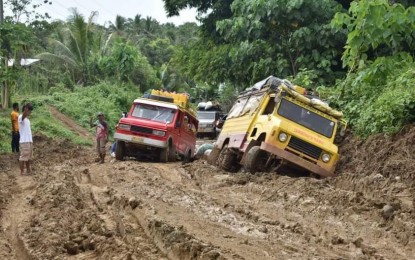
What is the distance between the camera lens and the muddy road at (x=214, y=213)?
5.77 metres

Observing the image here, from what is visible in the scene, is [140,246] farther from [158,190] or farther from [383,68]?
[383,68]

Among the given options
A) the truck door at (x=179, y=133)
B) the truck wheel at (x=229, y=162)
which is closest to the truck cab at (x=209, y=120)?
the truck door at (x=179, y=133)

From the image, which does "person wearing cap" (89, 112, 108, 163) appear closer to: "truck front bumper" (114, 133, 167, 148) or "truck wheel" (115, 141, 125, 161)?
"truck front bumper" (114, 133, 167, 148)

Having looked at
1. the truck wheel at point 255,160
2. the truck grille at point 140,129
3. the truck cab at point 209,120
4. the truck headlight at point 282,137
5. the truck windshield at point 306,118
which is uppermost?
the truck windshield at point 306,118

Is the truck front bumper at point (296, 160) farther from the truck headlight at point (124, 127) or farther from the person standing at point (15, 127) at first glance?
the person standing at point (15, 127)

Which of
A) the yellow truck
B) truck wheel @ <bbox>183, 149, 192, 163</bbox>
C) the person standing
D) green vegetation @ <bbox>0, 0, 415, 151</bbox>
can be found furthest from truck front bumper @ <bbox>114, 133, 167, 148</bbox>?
green vegetation @ <bbox>0, 0, 415, 151</bbox>

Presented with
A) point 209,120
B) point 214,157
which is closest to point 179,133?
point 214,157

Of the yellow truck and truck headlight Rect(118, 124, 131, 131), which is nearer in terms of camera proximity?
the yellow truck

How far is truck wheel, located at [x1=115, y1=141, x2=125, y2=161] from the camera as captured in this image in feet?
53.9

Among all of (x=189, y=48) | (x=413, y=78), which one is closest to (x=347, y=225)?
(x=413, y=78)

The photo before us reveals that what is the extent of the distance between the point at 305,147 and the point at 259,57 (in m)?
9.34

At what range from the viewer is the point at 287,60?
20.5 meters

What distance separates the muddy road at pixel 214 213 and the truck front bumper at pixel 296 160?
1.33ft

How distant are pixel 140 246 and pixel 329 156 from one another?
6.92 m
